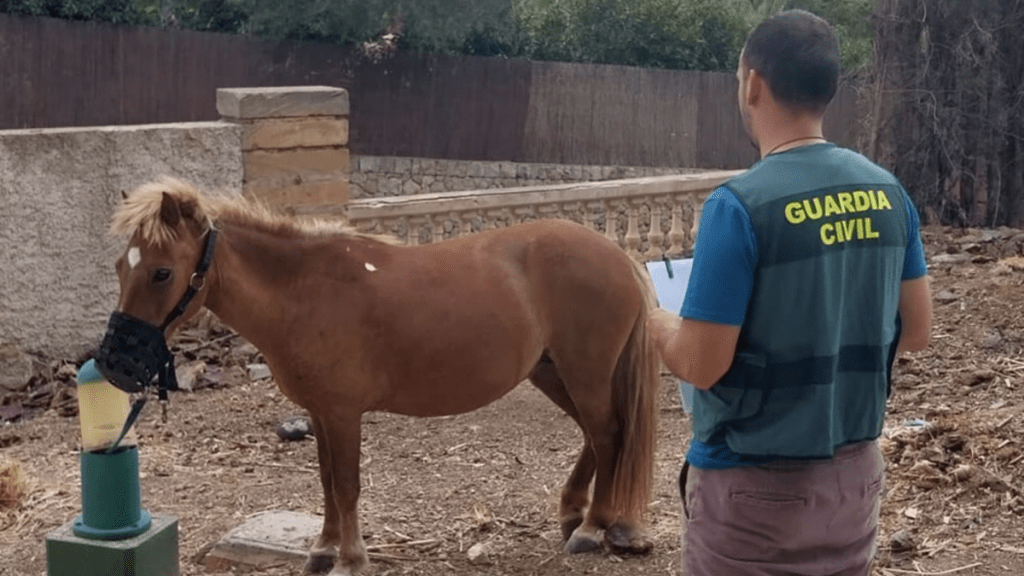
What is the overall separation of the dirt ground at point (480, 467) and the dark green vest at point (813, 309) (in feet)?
8.41

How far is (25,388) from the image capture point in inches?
370

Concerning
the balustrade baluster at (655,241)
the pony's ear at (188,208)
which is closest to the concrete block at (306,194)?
the balustrade baluster at (655,241)

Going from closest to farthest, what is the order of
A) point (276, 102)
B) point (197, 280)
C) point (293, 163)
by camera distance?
point (197, 280)
point (276, 102)
point (293, 163)

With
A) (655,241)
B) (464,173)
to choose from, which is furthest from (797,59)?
(464,173)

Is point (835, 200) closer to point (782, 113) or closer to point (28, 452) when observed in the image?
point (782, 113)

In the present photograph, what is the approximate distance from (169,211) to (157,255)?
0.17 m

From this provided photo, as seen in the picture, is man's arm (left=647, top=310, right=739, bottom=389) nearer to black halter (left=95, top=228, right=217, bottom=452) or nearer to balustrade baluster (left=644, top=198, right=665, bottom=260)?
black halter (left=95, top=228, right=217, bottom=452)

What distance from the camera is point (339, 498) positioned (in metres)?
5.30

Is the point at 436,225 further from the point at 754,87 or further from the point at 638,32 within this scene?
the point at 638,32

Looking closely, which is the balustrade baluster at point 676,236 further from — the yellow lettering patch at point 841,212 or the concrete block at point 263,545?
the yellow lettering patch at point 841,212

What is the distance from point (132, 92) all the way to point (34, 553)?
62.2 ft

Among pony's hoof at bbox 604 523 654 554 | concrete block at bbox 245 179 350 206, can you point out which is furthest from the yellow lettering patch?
concrete block at bbox 245 179 350 206

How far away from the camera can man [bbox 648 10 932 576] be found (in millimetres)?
2869

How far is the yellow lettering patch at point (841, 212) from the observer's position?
2.87m
